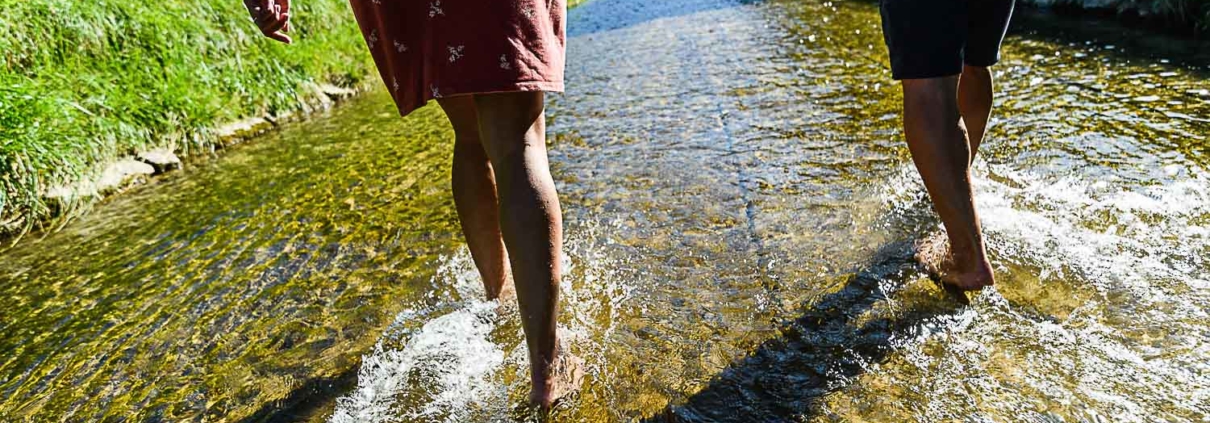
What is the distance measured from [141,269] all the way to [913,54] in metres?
2.64

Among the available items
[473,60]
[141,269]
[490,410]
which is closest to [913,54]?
[473,60]

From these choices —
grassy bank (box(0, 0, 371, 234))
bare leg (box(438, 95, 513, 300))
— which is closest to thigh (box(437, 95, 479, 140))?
bare leg (box(438, 95, 513, 300))

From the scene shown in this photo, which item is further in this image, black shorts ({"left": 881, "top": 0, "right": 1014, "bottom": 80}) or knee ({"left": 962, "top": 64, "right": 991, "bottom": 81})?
knee ({"left": 962, "top": 64, "right": 991, "bottom": 81})

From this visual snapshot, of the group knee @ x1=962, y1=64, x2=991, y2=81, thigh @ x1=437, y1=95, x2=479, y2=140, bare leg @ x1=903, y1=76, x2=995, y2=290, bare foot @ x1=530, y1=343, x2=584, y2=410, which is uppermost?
thigh @ x1=437, y1=95, x2=479, y2=140

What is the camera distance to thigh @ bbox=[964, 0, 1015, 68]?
1.87 metres

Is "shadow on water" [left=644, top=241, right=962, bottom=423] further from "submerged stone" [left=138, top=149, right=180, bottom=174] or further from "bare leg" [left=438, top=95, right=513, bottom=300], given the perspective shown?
"submerged stone" [left=138, top=149, right=180, bottom=174]

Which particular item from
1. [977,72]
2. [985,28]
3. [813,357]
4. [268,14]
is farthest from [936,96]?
[268,14]

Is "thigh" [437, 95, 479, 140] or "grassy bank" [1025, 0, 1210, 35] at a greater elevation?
"thigh" [437, 95, 479, 140]

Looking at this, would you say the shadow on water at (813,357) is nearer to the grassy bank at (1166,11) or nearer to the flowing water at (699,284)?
the flowing water at (699,284)

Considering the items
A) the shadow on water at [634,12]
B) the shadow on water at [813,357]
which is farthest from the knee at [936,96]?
the shadow on water at [634,12]

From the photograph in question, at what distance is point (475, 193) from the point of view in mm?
1857

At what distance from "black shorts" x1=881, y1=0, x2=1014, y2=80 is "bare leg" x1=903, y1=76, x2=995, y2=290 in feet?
0.14

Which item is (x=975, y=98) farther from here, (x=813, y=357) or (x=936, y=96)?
(x=813, y=357)

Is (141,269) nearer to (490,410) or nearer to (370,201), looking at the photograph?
(370,201)
